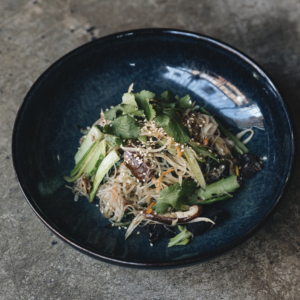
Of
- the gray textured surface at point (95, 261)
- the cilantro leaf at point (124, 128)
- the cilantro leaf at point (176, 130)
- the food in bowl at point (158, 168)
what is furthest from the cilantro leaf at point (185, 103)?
the gray textured surface at point (95, 261)

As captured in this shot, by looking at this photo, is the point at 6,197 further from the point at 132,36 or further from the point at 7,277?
the point at 132,36

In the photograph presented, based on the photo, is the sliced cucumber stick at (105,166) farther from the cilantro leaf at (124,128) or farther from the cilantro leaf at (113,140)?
the cilantro leaf at (124,128)

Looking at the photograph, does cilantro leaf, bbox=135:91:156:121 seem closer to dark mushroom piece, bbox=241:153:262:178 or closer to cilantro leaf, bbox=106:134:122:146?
cilantro leaf, bbox=106:134:122:146

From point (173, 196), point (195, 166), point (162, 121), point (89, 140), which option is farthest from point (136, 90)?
point (173, 196)

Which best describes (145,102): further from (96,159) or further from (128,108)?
(96,159)

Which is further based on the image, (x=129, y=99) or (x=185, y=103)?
(x=185, y=103)

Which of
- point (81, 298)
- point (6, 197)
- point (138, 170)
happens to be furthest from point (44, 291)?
point (138, 170)

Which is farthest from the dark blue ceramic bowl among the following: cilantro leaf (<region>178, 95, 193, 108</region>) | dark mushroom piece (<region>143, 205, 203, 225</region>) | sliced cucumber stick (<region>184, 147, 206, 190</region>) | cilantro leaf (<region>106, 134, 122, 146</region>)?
cilantro leaf (<region>106, 134, 122, 146</region>)
